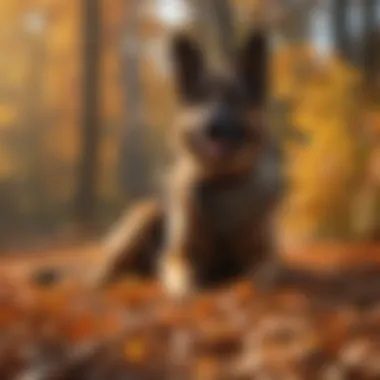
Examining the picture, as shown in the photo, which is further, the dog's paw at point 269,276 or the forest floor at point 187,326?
the dog's paw at point 269,276

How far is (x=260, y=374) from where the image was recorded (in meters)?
0.90

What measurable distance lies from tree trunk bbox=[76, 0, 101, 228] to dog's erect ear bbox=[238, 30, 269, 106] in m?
0.22

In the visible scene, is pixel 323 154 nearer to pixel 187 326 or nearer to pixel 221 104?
pixel 221 104

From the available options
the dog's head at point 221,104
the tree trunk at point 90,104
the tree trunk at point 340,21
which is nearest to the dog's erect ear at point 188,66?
the dog's head at point 221,104

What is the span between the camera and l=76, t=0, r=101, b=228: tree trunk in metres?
1.16

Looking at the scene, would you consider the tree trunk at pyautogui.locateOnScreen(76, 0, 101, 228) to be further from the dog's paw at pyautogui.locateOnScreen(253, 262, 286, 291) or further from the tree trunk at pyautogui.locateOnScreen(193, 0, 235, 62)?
the dog's paw at pyautogui.locateOnScreen(253, 262, 286, 291)

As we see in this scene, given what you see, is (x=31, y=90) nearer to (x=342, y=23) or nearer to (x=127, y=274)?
(x=127, y=274)

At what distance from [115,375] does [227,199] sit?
41cm

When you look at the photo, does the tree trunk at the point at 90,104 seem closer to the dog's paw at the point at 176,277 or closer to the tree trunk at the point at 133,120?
the tree trunk at the point at 133,120

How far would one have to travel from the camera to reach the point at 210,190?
1.22 meters

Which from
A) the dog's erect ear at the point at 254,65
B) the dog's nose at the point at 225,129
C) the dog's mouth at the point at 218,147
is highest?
the dog's erect ear at the point at 254,65

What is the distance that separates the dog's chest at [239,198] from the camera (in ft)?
3.97

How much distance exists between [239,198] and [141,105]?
21 centimetres

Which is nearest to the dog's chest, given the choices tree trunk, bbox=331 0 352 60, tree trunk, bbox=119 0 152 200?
tree trunk, bbox=119 0 152 200
